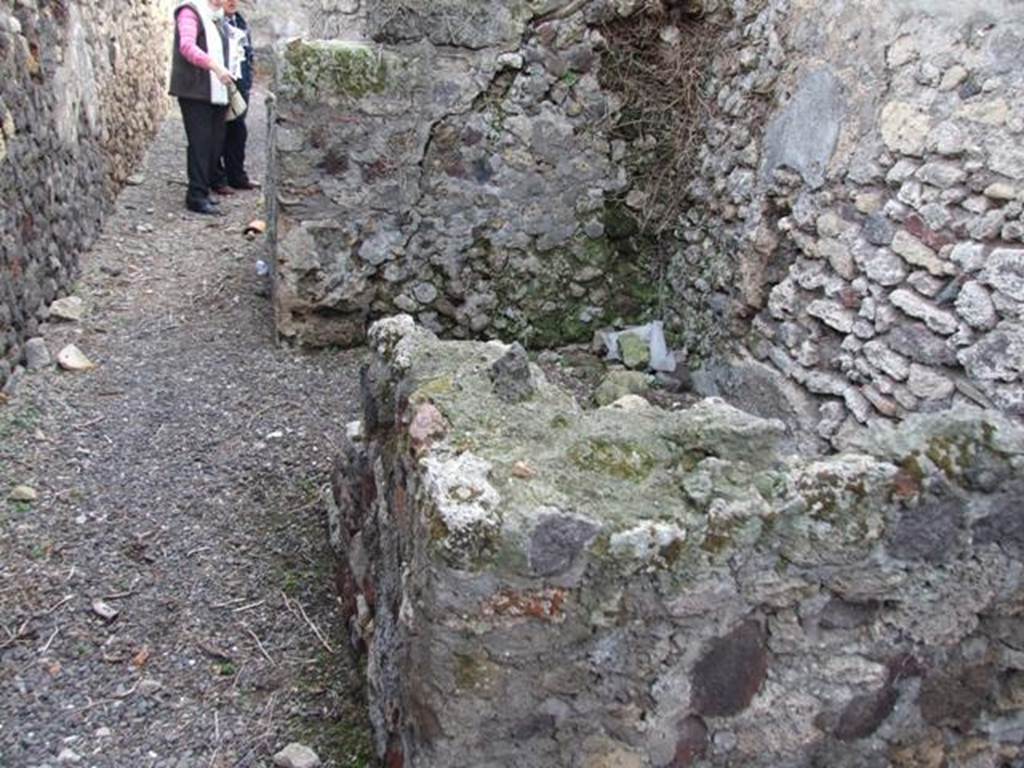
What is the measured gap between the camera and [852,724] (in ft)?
5.97

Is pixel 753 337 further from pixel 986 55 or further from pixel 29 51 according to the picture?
pixel 29 51

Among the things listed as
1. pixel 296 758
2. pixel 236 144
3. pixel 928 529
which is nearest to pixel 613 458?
pixel 928 529

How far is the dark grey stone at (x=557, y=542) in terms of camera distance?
1601 mm

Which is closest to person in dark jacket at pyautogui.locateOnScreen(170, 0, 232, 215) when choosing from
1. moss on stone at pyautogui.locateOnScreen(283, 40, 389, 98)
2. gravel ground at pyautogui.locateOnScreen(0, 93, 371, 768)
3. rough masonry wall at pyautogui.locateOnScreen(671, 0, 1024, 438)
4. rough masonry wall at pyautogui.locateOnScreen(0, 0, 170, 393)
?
rough masonry wall at pyautogui.locateOnScreen(0, 0, 170, 393)

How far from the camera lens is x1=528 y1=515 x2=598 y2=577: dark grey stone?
1.60 meters

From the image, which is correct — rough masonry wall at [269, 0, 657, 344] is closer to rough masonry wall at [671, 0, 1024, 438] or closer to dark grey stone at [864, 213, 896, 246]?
rough masonry wall at [671, 0, 1024, 438]

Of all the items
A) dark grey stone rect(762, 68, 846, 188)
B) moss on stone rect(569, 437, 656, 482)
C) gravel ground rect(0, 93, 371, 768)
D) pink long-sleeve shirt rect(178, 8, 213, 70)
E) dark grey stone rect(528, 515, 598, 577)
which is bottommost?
gravel ground rect(0, 93, 371, 768)

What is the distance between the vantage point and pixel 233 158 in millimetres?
6402

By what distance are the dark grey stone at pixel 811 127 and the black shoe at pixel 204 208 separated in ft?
12.3

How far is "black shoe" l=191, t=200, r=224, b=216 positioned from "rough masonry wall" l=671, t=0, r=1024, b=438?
338cm

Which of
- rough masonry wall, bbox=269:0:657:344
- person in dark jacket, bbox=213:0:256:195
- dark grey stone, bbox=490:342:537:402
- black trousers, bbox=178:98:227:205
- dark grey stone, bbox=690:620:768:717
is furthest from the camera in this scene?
person in dark jacket, bbox=213:0:256:195

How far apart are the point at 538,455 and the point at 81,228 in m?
4.03

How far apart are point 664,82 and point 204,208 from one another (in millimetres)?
3189

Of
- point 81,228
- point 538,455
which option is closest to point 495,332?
point 81,228
